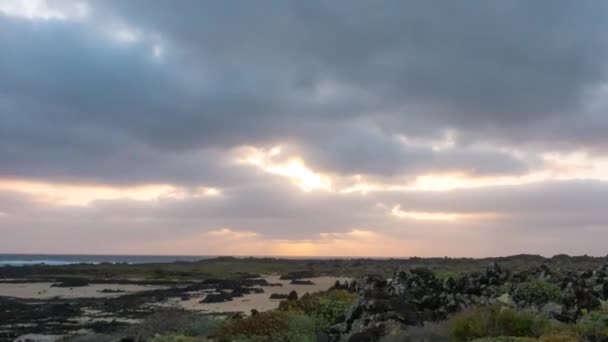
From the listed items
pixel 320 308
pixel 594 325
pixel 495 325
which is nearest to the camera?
pixel 495 325

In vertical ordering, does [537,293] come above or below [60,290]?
above

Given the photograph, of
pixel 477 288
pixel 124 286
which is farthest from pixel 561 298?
pixel 124 286

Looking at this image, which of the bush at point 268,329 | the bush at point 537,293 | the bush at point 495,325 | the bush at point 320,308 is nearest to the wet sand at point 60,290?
the bush at point 320,308

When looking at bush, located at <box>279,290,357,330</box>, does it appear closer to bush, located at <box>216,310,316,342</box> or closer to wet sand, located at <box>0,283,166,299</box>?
bush, located at <box>216,310,316,342</box>

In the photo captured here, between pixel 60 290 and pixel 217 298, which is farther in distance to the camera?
pixel 60 290

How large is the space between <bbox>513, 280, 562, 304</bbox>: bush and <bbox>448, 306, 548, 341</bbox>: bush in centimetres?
509

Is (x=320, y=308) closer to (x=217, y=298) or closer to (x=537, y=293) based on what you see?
(x=537, y=293)

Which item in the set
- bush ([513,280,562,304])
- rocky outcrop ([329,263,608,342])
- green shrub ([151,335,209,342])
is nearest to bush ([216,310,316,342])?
green shrub ([151,335,209,342])

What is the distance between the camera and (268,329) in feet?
51.5

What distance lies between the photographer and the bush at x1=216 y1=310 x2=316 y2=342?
15.4m

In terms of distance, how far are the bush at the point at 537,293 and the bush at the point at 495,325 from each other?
5.09 m

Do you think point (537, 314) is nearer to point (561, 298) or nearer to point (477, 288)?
point (561, 298)

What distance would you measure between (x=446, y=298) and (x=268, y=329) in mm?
6156

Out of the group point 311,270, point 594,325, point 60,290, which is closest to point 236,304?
point 60,290
